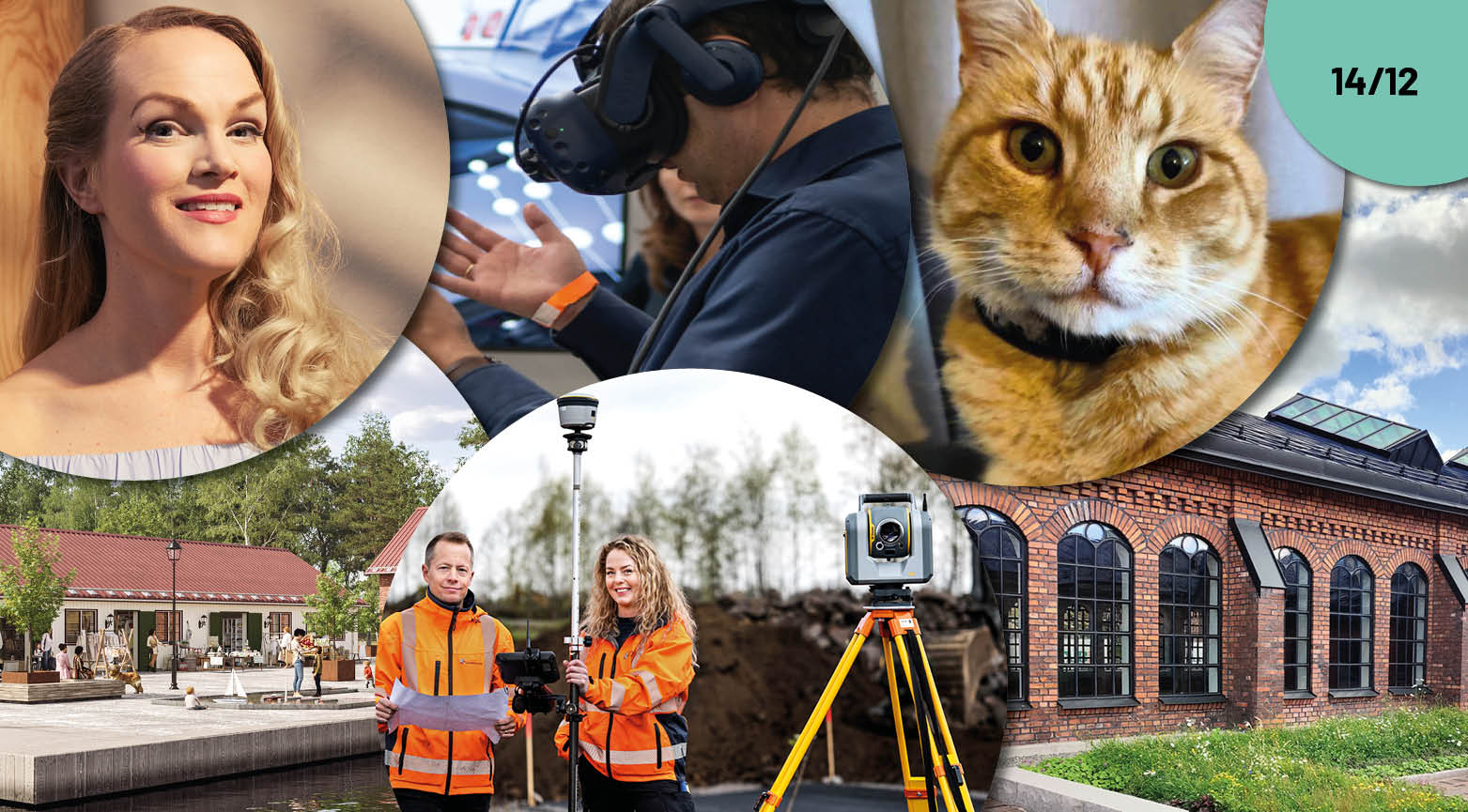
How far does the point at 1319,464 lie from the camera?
12.6 metres

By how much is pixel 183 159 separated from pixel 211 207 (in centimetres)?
32

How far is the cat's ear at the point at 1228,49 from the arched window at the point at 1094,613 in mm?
3869

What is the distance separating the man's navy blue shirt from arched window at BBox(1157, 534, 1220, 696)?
5618 millimetres

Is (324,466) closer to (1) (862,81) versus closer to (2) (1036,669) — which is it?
(2) (1036,669)

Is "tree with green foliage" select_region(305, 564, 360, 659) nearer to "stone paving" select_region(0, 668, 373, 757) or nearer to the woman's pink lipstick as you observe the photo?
"stone paving" select_region(0, 668, 373, 757)

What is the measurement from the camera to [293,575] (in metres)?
25.5

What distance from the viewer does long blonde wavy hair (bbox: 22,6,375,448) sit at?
26.5ft

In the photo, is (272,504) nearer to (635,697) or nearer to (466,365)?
(466,365)

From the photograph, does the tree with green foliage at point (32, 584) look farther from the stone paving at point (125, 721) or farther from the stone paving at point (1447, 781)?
the stone paving at point (1447, 781)

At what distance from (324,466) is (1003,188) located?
16.2 meters

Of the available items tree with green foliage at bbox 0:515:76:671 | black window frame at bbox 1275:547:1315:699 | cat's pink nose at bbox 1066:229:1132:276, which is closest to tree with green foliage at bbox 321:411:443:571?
tree with green foliage at bbox 0:515:76:671

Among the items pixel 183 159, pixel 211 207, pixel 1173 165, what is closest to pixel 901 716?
pixel 1173 165

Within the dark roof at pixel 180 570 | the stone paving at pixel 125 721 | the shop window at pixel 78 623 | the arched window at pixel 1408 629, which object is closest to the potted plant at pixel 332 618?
the stone paving at pixel 125 721

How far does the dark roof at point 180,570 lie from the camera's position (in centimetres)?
2272
